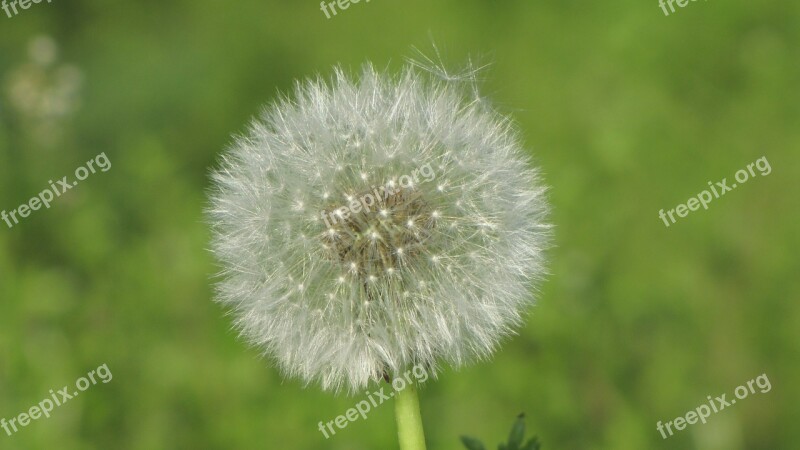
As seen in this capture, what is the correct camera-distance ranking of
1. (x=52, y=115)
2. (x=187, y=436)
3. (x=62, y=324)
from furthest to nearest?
(x=52, y=115) → (x=62, y=324) → (x=187, y=436)

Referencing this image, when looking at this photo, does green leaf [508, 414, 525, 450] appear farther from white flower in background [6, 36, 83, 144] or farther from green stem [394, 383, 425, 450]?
white flower in background [6, 36, 83, 144]

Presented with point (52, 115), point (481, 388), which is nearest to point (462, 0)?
point (52, 115)

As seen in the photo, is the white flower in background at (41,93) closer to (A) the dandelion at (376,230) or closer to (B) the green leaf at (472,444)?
(A) the dandelion at (376,230)

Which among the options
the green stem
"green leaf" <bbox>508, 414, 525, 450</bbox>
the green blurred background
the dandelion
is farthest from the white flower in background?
"green leaf" <bbox>508, 414, 525, 450</bbox>

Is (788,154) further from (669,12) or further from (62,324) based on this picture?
(62,324)

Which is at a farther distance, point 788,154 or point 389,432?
point 788,154

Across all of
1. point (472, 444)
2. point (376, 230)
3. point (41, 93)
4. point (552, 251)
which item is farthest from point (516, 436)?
point (41, 93)

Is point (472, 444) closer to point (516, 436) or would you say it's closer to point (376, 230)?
point (516, 436)
